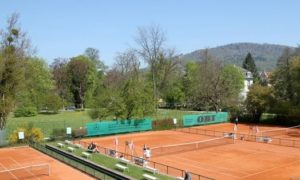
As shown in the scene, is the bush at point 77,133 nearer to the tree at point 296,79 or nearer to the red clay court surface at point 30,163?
the red clay court surface at point 30,163

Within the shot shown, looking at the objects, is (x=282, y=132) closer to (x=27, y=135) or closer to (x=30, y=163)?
(x=27, y=135)

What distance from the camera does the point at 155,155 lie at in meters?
34.3

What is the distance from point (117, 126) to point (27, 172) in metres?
22.5

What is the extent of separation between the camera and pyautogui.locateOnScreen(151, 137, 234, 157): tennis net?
118ft

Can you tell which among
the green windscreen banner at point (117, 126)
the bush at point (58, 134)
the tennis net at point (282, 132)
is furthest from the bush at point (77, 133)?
the tennis net at point (282, 132)

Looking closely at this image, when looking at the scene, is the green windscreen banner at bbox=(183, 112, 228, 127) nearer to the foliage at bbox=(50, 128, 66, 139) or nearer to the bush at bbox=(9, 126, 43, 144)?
the foliage at bbox=(50, 128, 66, 139)

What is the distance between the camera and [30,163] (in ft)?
106

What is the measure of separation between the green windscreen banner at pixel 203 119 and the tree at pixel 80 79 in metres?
50.7

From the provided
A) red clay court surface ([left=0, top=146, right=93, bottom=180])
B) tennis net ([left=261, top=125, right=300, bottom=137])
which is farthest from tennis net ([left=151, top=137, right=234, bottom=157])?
red clay court surface ([left=0, top=146, right=93, bottom=180])

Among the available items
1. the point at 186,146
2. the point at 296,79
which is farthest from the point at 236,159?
the point at 296,79

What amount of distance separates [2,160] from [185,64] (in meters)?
80.7

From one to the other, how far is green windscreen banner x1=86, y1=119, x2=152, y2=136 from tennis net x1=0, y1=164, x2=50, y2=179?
1815 centimetres

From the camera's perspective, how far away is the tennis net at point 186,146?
35987mm

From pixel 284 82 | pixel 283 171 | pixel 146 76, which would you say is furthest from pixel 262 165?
pixel 146 76
